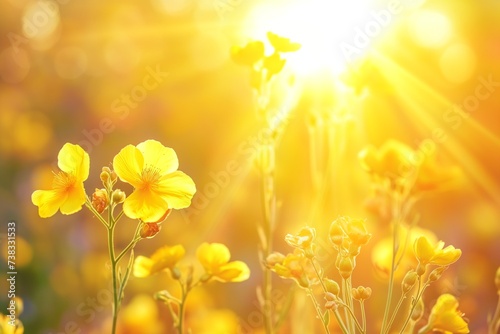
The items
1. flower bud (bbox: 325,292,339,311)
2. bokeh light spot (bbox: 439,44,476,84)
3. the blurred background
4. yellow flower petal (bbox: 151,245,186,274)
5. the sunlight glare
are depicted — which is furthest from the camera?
bokeh light spot (bbox: 439,44,476,84)

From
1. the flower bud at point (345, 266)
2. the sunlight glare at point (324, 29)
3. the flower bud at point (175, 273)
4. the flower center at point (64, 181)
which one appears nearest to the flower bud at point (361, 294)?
the flower bud at point (345, 266)

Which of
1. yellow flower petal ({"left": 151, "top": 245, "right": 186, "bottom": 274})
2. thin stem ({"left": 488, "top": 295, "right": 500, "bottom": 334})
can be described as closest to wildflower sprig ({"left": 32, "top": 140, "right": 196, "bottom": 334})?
yellow flower petal ({"left": 151, "top": 245, "right": 186, "bottom": 274})

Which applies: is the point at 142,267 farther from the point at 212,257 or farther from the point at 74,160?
the point at 74,160

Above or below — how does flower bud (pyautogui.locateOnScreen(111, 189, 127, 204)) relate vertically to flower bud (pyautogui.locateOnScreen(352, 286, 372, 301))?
above

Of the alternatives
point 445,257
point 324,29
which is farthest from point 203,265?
point 324,29

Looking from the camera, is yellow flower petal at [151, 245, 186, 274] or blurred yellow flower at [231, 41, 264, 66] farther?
blurred yellow flower at [231, 41, 264, 66]

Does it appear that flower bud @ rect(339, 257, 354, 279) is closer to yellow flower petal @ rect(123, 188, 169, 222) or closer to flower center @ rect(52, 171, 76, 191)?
yellow flower petal @ rect(123, 188, 169, 222)
